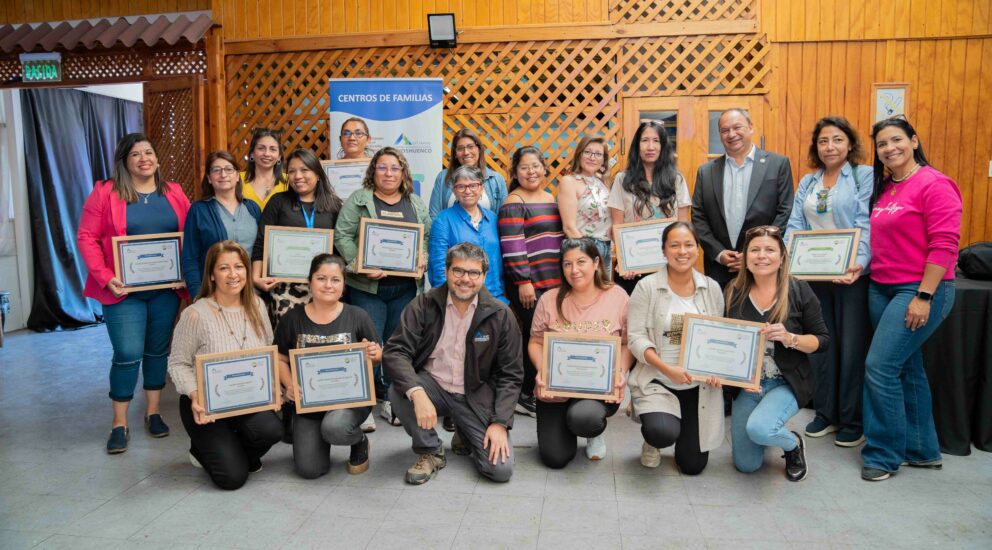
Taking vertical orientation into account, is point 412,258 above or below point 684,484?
above

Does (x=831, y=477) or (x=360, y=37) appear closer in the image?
→ (x=831, y=477)

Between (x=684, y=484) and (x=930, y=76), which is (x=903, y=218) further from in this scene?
(x=930, y=76)

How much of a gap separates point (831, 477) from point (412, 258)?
2130mm

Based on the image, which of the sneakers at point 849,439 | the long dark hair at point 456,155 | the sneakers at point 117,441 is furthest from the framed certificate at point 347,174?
the sneakers at point 849,439

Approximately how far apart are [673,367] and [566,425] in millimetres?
533

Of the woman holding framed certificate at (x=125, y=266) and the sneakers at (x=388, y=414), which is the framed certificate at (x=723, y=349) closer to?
the sneakers at (x=388, y=414)

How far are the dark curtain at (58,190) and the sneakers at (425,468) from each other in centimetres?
590

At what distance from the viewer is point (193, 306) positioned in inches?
114

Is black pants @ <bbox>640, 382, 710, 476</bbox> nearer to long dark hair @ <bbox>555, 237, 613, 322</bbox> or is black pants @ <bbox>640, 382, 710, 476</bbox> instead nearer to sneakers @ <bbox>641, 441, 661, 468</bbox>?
sneakers @ <bbox>641, 441, 661, 468</bbox>

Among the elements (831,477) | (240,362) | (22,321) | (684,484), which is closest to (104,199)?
(240,362)

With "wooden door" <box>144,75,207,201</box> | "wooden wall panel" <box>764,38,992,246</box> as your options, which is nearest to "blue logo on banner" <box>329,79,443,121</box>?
"wooden door" <box>144,75,207,201</box>

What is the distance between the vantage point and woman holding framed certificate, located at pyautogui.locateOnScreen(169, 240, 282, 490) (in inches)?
108

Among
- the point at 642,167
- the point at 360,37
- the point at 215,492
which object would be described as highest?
the point at 360,37

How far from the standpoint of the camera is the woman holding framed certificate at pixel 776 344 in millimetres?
2771
